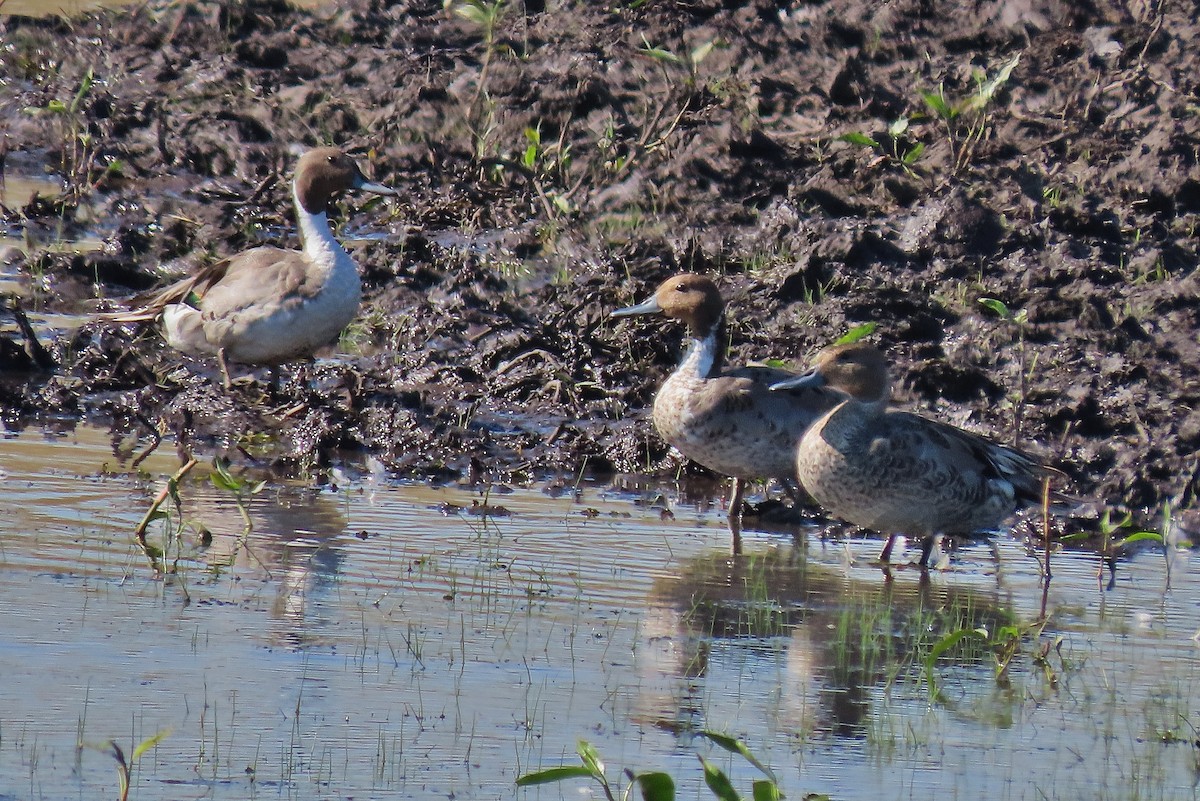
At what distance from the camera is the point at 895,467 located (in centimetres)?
739

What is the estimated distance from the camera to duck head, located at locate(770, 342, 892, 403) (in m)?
7.76

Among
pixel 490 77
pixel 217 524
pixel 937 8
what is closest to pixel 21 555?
pixel 217 524

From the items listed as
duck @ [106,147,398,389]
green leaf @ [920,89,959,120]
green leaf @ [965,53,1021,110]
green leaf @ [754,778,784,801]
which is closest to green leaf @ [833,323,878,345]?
green leaf @ [920,89,959,120]

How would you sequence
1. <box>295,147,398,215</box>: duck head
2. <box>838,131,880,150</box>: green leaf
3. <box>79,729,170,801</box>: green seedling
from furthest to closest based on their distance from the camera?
1. <box>838,131,880,150</box>: green leaf
2. <box>295,147,398,215</box>: duck head
3. <box>79,729,170,801</box>: green seedling

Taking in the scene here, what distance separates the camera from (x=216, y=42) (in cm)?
1488

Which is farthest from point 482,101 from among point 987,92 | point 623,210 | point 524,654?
point 524,654

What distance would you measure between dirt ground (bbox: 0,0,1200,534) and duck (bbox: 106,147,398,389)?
9.3 inches

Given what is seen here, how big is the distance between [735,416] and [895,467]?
927mm

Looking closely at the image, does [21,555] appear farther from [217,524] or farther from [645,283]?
[645,283]

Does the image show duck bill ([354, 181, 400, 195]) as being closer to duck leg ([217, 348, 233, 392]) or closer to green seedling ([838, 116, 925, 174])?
duck leg ([217, 348, 233, 392])

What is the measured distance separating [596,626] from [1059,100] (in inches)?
258

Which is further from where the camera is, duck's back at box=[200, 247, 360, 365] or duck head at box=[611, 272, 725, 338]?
duck's back at box=[200, 247, 360, 365]

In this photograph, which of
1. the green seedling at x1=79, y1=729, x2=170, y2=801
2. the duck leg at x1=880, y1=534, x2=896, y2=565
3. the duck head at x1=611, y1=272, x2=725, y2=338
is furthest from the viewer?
the duck head at x1=611, y1=272, x2=725, y2=338

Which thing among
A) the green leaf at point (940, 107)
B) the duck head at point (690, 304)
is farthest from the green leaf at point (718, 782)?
the green leaf at point (940, 107)
